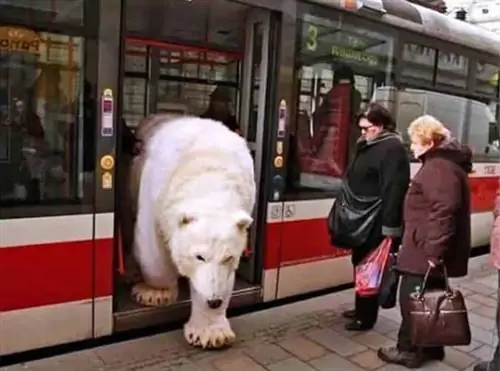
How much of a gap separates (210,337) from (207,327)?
86 millimetres

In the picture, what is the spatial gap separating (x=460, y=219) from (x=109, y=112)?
233 centimetres

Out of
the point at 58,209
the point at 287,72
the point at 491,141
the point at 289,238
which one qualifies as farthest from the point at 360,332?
the point at 491,141

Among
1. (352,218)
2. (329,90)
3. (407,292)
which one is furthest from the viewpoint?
(329,90)

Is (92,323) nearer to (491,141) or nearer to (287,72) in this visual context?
(287,72)

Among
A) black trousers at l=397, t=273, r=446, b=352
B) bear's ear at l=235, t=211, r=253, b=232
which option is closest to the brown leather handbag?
black trousers at l=397, t=273, r=446, b=352

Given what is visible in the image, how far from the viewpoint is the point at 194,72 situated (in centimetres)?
559

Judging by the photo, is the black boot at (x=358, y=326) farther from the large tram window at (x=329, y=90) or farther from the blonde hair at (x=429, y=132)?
the blonde hair at (x=429, y=132)

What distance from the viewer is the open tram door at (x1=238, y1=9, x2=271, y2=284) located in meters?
4.65

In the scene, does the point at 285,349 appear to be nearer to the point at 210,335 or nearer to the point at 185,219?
the point at 210,335

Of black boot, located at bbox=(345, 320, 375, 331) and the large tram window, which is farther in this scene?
the large tram window

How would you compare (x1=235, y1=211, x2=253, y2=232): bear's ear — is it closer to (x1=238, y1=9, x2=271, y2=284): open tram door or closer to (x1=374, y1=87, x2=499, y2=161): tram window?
(x1=238, y1=9, x2=271, y2=284): open tram door

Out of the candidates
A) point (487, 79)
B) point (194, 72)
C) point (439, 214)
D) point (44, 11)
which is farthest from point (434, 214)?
point (487, 79)

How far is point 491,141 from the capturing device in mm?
7551

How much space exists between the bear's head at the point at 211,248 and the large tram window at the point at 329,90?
46.2 inches
